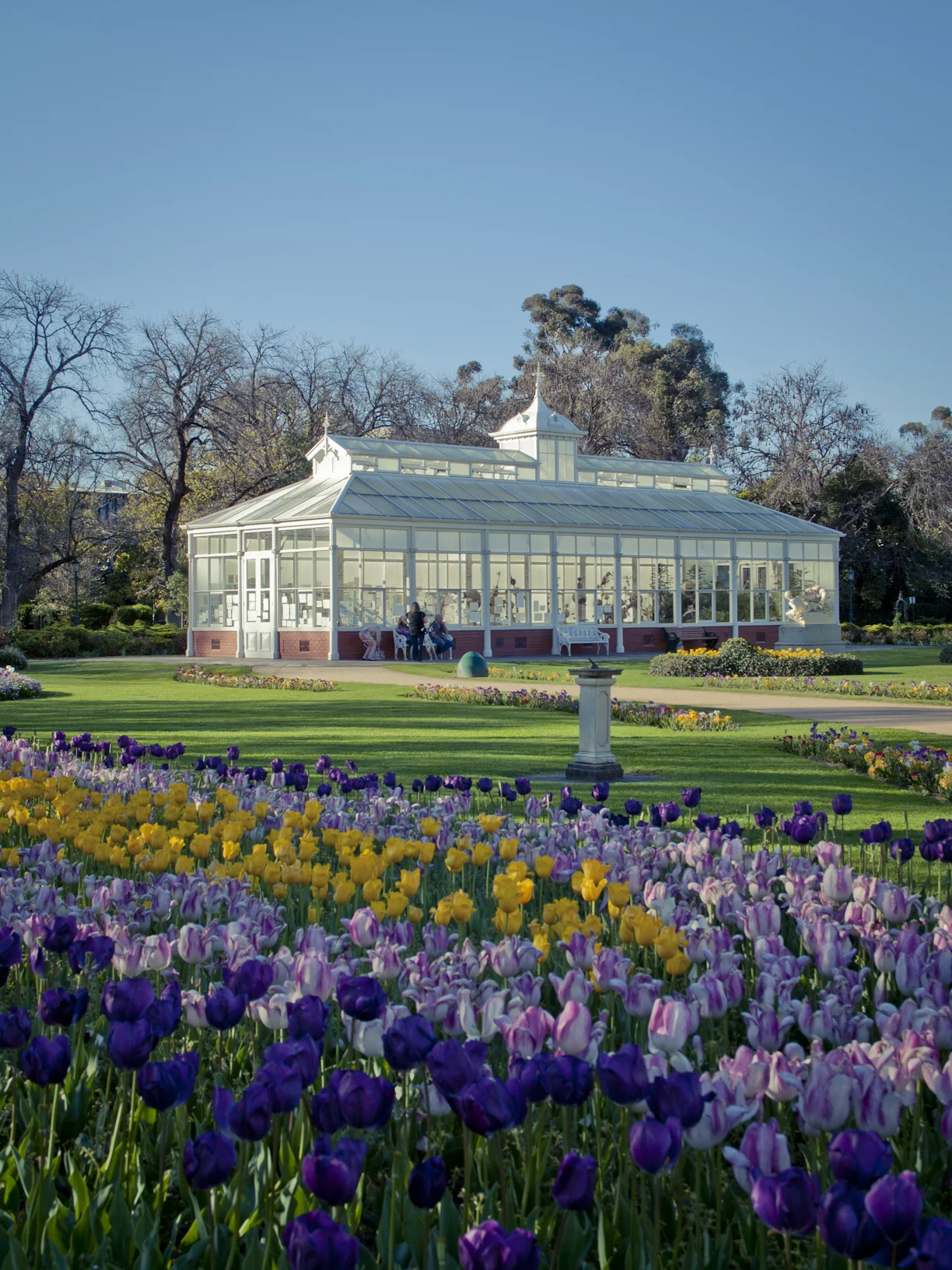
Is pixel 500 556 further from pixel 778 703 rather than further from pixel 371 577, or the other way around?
pixel 778 703

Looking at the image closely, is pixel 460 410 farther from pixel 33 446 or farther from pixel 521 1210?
pixel 521 1210

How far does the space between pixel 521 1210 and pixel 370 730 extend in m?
10.5

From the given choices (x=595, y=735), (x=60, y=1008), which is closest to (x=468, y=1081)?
(x=60, y=1008)

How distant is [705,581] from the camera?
37094 millimetres

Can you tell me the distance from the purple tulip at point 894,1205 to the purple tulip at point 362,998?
107 cm

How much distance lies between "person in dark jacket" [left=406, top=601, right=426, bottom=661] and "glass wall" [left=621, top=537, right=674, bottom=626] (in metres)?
8.54

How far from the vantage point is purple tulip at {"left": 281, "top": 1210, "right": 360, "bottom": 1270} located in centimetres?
157

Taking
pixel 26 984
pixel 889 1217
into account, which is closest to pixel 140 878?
pixel 26 984

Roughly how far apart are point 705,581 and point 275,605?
12898 mm

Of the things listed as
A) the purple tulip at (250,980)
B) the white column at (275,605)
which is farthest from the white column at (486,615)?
the purple tulip at (250,980)

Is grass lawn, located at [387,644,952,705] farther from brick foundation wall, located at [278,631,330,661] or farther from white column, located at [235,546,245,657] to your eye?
white column, located at [235,546,245,657]

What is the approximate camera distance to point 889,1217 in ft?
5.15

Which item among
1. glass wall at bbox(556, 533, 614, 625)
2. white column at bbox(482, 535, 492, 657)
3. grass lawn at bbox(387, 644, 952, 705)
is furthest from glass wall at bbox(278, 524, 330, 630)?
glass wall at bbox(556, 533, 614, 625)

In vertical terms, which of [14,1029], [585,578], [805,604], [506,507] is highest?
[506,507]
